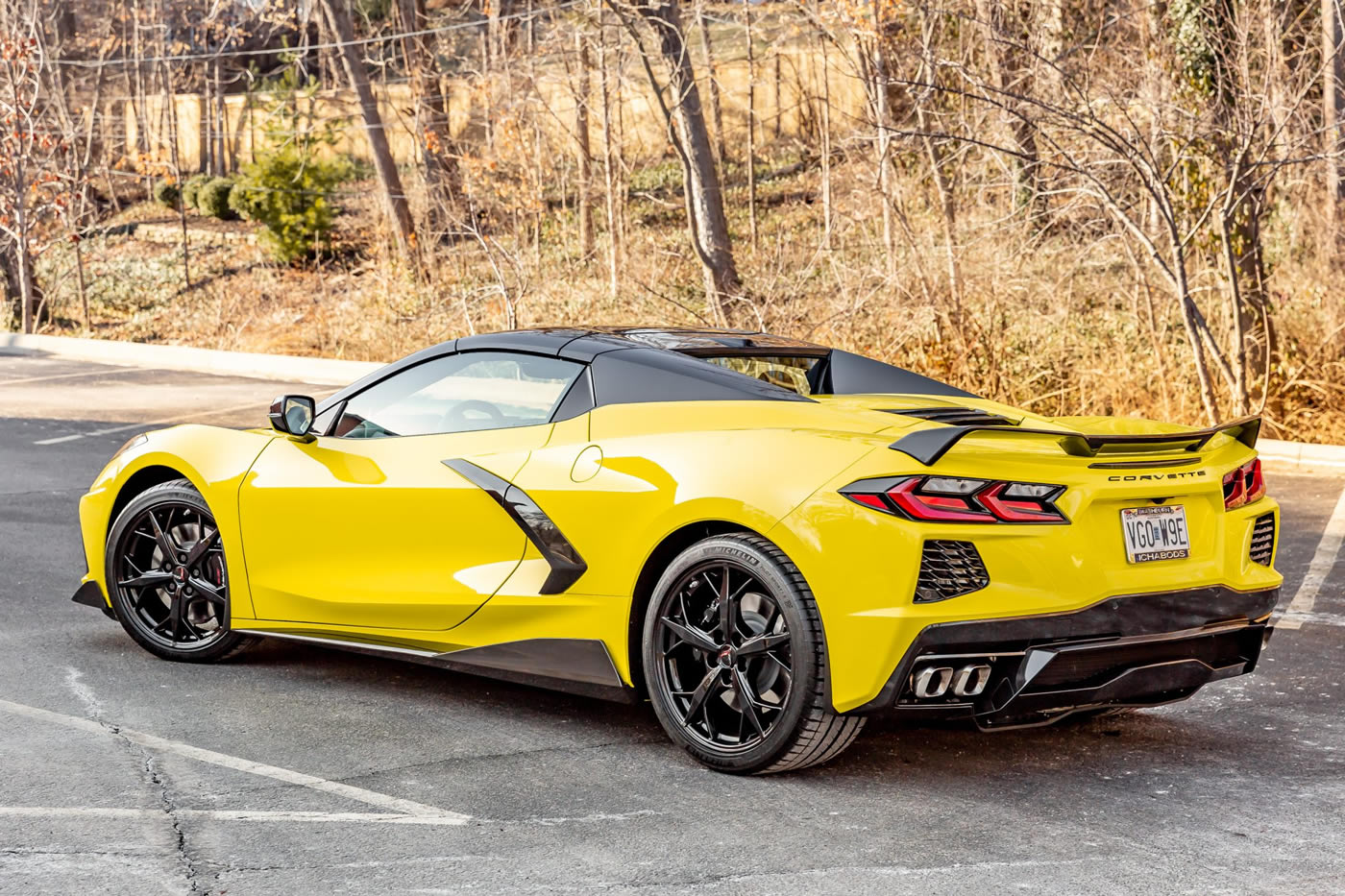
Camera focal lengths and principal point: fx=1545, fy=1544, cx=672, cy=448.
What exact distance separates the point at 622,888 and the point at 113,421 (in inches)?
509

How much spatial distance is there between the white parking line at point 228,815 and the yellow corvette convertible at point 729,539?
922 millimetres

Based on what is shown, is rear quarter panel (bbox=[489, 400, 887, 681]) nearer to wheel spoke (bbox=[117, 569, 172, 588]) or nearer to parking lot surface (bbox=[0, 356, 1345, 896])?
parking lot surface (bbox=[0, 356, 1345, 896])

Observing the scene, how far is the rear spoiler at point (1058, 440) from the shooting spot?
4383mm

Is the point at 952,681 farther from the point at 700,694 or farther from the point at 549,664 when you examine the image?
the point at 549,664

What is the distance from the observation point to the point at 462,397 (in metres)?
5.70

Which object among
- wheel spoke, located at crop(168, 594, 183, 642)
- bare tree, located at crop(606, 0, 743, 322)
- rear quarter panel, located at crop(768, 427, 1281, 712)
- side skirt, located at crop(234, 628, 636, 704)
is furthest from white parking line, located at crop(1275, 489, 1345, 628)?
bare tree, located at crop(606, 0, 743, 322)

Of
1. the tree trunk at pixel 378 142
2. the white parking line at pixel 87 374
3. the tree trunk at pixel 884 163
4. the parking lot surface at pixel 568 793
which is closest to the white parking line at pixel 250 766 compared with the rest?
the parking lot surface at pixel 568 793

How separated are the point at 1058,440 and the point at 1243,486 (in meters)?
0.86

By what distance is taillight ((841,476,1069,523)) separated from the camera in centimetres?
438

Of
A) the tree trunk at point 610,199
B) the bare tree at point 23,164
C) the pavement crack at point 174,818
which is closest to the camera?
the pavement crack at point 174,818

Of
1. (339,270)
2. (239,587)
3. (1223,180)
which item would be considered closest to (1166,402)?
(1223,180)

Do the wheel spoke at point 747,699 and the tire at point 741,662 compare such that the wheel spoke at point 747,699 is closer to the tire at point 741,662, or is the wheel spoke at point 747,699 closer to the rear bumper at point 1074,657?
the tire at point 741,662

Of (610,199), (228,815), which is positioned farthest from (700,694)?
(610,199)

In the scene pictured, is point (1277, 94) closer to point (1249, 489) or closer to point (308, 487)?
point (1249, 489)
